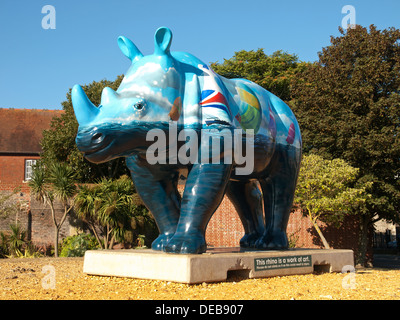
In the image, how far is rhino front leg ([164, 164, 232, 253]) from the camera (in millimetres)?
5434

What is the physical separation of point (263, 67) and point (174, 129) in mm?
23260

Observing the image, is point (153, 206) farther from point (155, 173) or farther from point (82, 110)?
point (82, 110)

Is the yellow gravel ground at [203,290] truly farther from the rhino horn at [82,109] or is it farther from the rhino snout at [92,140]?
the rhino horn at [82,109]

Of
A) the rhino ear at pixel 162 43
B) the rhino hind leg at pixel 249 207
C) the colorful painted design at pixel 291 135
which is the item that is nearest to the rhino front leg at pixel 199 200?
the rhino ear at pixel 162 43

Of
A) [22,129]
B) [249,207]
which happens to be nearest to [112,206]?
[249,207]

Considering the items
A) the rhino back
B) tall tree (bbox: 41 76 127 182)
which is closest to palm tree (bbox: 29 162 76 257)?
tall tree (bbox: 41 76 127 182)

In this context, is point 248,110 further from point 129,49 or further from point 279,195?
point 129,49

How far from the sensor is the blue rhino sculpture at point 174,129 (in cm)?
529

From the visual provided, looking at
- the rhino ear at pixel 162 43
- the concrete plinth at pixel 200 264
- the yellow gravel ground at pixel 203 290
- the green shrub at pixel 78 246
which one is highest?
the rhino ear at pixel 162 43

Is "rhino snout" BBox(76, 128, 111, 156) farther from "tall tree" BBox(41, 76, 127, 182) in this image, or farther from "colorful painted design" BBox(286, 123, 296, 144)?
"tall tree" BBox(41, 76, 127, 182)

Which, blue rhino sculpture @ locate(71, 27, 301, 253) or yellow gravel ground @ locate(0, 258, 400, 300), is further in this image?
blue rhino sculpture @ locate(71, 27, 301, 253)

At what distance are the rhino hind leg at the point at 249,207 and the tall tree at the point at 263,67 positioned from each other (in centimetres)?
1891

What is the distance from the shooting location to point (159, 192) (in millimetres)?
6328

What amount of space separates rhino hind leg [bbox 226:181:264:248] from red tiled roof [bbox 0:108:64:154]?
23348mm
